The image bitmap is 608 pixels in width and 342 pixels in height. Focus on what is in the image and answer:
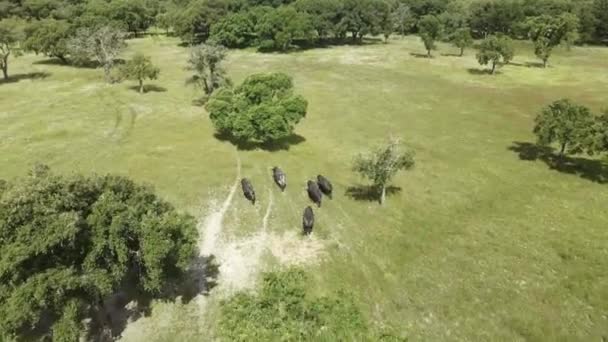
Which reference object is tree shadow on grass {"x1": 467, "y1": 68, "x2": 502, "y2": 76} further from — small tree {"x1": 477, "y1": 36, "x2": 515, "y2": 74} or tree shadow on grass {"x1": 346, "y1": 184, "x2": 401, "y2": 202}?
tree shadow on grass {"x1": 346, "y1": 184, "x2": 401, "y2": 202}

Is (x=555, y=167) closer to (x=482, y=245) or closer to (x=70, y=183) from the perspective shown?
(x=482, y=245)

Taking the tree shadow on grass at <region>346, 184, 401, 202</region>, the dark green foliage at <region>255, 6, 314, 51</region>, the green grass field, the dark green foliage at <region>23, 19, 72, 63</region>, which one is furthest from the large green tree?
the dark green foliage at <region>23, 19, 72, 63</region>

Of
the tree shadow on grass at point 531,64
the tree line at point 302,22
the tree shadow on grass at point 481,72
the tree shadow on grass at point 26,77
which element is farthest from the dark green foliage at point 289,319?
the tree shadow on grass at point 531,64

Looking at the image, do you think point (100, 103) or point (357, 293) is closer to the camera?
point (357, 293)

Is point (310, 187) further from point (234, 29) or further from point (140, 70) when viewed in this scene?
point (234, 29)

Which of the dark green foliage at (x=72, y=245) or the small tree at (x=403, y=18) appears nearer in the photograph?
the dark green foliage at (x=72, y=245)

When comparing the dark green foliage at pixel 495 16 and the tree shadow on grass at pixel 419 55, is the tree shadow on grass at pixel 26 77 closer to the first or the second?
the tree shadow on grass at pixel 419 55

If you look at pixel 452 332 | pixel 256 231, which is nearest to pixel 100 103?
pixel 256 231
